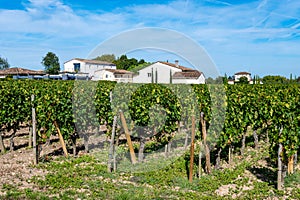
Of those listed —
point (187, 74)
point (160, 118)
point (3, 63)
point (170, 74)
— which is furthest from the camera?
point (3, 63)

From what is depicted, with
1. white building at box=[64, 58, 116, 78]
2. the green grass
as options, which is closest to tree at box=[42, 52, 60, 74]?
white building at box=[64, 58, 116, 78]

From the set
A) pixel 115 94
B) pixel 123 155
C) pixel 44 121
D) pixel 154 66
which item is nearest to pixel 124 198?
pixel 123 155

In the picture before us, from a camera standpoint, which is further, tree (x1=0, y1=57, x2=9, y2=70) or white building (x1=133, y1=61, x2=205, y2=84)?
tree (x1=0, y1=57, x2=9, y2=70)

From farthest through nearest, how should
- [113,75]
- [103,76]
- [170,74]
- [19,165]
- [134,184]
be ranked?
[103,76], [113,75], [170,74], [19,165], [134,184]

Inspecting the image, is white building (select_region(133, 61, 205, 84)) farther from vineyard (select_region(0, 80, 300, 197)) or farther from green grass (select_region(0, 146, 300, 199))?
green grass (select_region(0, 146, 300, 199))

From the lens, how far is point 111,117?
9.50 metres

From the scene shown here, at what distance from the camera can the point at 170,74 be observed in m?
32.1

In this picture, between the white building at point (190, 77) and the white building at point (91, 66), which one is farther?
the white building at point (91, 66)

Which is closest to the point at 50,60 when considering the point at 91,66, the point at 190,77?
the point at 91,66

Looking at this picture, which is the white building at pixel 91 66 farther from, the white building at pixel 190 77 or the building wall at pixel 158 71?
the white building at pixel 190 77

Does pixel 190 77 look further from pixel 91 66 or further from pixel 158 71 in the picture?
pixel 91 66

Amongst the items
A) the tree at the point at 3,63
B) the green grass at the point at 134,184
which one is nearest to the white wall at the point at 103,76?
the green grass at the point at 134,184

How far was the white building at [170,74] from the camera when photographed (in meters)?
28.3

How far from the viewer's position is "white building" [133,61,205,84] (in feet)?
92.7
